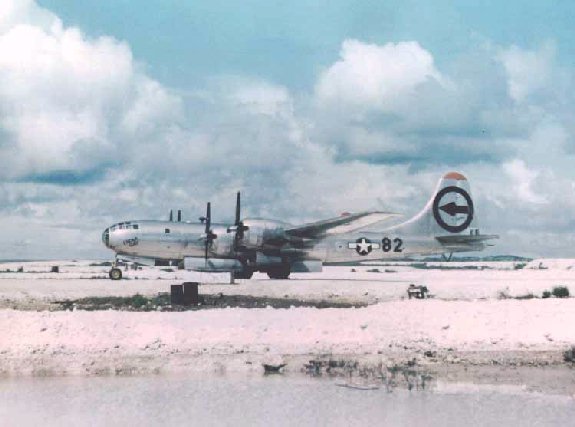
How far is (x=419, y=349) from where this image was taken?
67.4 feet

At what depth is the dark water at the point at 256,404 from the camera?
12945 millimetres

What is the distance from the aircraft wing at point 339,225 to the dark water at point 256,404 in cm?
2885

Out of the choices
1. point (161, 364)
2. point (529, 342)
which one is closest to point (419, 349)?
point (529, 342)

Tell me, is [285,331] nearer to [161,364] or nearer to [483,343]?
[161,364]

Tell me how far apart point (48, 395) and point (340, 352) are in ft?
26.9

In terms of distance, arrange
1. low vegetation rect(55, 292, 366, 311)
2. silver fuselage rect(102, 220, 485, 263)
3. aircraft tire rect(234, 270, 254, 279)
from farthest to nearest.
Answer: aircraft tire rect(234, 270, 254, 279), silver fuselage rect(102, 220, 485, 263), low vegetation rect(55, 292, 366, 311)

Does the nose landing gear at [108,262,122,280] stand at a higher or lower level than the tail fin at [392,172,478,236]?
lower

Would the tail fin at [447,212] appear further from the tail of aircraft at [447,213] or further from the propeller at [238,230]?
the propeller at [238,230]

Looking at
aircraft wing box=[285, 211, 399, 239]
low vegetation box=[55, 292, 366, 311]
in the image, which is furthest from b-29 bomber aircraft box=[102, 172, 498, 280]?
low vegetation box=[55, 292, 366, 311]

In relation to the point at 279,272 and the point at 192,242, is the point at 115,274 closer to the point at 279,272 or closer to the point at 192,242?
the point at 192,242

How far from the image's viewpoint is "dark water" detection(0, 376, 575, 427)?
510 inches

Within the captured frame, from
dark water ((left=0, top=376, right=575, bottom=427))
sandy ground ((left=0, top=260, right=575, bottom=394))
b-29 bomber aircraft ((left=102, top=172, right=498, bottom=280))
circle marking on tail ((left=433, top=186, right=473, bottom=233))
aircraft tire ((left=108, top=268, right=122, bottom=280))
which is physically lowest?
dark water ((left=0, top=376, right=575, bottom=427))

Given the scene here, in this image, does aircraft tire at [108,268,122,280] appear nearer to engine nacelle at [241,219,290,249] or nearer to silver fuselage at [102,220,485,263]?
silver fuselage at [102,220,485,263]

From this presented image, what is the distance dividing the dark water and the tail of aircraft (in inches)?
1432
